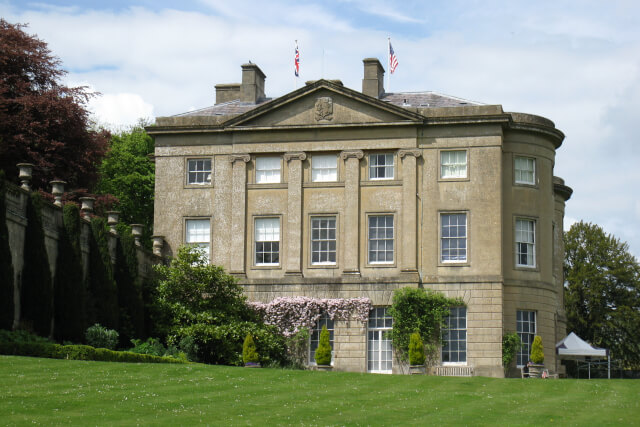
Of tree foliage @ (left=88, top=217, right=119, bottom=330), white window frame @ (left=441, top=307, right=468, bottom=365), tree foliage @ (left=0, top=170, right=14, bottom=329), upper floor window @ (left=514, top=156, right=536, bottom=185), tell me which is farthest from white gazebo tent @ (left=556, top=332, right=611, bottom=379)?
tree foliage @ (left=0, top=170, right=14, bottom=329)

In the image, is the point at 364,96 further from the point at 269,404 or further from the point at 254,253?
the point at 269,404

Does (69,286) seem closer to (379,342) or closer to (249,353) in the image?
(249,353)

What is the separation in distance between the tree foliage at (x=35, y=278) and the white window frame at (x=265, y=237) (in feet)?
34.7

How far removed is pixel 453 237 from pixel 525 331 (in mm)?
4353

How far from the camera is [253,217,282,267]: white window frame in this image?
38.9 m

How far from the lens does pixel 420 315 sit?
1441 inches

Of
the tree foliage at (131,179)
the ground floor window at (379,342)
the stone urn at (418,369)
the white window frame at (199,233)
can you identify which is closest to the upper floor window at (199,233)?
the white window frame at (199,233)

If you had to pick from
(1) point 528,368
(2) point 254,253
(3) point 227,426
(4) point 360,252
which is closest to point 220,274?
(2) point 254,253

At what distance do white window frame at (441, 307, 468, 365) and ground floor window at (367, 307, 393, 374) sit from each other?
2000 millimetres

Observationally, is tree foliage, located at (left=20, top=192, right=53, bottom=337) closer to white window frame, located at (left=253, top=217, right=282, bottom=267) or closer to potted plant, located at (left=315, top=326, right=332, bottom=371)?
potted plant, located at (left=315, top=326, right=332, bottom=371)

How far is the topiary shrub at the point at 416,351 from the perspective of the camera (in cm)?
3484

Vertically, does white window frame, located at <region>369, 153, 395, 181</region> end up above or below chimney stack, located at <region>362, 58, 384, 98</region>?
below

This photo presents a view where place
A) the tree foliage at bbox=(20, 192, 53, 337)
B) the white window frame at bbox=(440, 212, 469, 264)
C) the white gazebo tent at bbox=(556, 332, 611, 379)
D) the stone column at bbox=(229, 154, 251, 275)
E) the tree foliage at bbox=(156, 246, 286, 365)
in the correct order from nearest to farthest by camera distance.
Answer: the tree foliage at bbox=(20, 192, 53, 337) → the tree foliage at bbox=(156, 246, 286, 365) → the white window frame at bbox=(440, 212, 469, 264) → the stone column at bbox=(229, 154, 251, 275) → the white gazebo tent at bbox=(556, 332, 611, 379)

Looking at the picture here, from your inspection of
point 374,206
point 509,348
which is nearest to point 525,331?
point 509,348
